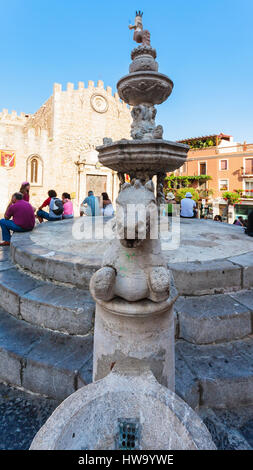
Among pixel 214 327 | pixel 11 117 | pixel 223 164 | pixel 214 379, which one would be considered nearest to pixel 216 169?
pixel 223 164

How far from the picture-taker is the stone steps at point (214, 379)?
1.70 m

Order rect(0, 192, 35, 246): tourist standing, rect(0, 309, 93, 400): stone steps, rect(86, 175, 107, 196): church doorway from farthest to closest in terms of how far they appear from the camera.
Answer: rect(86, 175, 107, 196): church doorway → rect(0, 192, 35, 246): tourist standing → rect(0, 309, 93, 400): stone steps

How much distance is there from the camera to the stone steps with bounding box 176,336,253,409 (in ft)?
5.57

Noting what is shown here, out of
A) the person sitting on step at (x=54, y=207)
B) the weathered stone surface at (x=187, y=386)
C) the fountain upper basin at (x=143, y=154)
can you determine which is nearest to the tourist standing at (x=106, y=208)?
the person sitting on step at (x=54, y=207)

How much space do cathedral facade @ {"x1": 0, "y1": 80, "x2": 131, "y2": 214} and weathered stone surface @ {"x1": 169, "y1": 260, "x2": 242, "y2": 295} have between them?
55.9ft

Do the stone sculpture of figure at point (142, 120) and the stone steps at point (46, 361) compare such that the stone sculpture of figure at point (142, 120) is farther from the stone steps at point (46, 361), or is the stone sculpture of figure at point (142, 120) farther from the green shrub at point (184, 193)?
the green shrub at point (184, 193)

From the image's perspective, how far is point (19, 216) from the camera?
455 cm

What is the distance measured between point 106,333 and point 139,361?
0.21 meters

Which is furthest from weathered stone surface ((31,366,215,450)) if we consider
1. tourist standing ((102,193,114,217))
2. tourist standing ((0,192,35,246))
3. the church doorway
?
the church doorway

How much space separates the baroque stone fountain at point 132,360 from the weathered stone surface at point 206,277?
44.1 inches

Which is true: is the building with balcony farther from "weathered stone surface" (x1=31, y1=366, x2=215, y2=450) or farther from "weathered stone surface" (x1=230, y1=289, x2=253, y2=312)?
"weathered stone surface" (x1=31, y1=366, x2=215, y2=450)

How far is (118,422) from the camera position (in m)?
0.99
